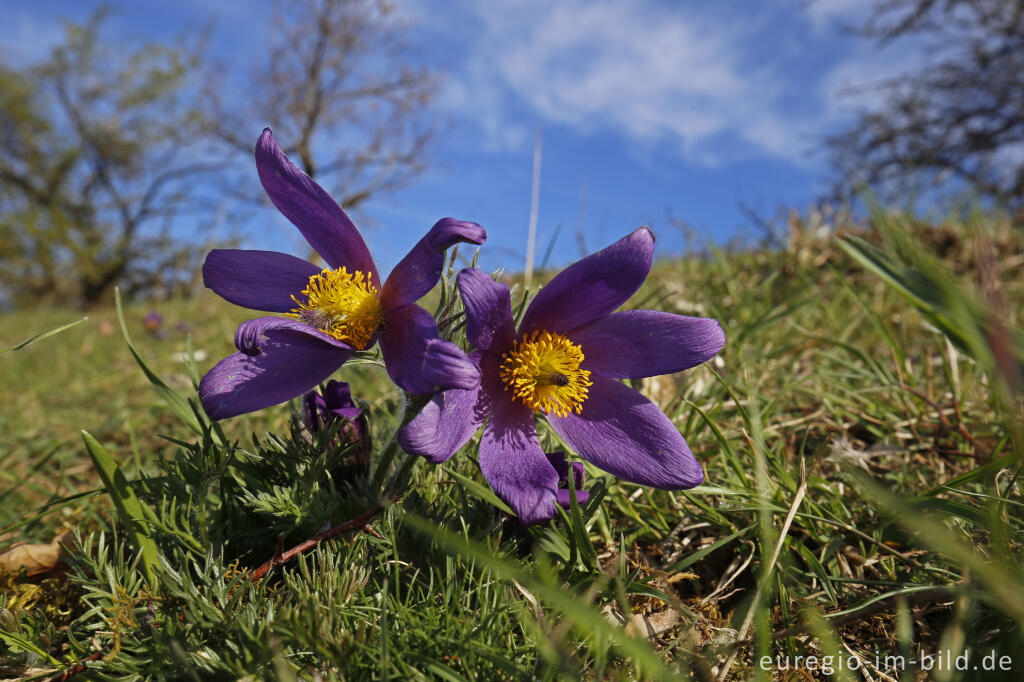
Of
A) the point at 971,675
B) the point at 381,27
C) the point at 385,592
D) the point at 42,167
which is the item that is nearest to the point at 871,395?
the point at 971,675

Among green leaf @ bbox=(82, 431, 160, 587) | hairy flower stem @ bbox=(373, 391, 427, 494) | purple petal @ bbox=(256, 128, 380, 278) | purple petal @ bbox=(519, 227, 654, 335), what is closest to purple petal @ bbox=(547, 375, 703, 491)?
purple petal @ bbox=(519, 227, 654, 335)

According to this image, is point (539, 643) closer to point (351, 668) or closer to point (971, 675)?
point (351, 668)

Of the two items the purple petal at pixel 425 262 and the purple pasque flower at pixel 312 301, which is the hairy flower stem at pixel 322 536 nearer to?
the purple pasque flower at pixel 312 301

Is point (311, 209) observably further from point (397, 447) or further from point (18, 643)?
point (18, 643)

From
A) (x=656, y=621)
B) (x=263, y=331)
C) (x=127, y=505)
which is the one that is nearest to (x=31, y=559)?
(x=127, y=505)

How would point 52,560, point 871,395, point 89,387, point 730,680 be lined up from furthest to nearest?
1. point 89,387
2. point 871,395
3. point 52,560
4. point 730,680

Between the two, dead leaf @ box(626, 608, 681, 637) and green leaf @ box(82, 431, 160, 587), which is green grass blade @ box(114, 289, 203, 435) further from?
dead leaf @ box(626, 608, 681, 637)
